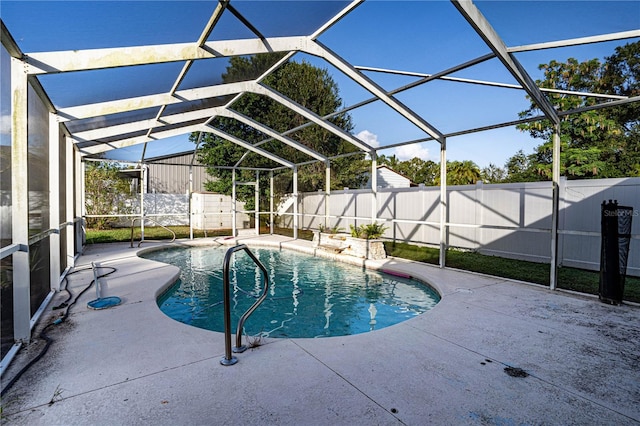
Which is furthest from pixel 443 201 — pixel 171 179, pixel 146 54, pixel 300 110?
pixel 171 179

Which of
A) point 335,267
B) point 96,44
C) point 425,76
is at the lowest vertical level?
point 335,267

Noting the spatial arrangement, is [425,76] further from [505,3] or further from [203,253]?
[203,253]

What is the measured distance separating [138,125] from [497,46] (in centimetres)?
712

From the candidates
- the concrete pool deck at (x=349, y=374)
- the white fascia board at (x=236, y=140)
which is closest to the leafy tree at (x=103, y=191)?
the white fascia board at (x=236, y=140)

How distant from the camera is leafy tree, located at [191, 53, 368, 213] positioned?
1287 cm

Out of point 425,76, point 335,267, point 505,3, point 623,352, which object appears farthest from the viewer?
point 335,267

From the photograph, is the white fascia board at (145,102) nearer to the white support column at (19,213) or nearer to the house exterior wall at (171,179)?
the white support column at (19,213)

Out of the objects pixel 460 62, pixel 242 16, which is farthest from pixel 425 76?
pixel 242 16

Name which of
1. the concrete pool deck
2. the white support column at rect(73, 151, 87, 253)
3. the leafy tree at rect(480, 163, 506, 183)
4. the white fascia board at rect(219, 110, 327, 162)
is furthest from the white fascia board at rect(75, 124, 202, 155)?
the leafy tree at rect(480, 163, 506, 183)

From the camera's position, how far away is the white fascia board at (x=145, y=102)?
5277 millimetres

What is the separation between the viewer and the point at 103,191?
13766 mm

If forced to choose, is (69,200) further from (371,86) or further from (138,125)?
(371,86)

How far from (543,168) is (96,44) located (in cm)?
1718

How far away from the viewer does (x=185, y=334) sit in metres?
3.28
